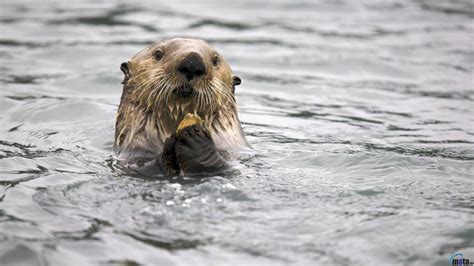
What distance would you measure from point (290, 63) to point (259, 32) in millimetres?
1955

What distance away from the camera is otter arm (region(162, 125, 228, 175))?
18.1 feet

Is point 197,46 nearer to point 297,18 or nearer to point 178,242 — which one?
point 178,242

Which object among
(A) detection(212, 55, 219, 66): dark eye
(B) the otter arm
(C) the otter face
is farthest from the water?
(A) detection(212, 55, 219, 66): dark eye

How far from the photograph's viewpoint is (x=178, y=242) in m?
4.57

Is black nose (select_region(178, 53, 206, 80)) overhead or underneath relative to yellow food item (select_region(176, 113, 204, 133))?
overhead

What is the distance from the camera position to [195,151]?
5.52 meters

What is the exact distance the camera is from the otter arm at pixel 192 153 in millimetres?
5508

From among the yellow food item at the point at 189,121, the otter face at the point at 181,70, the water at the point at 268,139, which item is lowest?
the water at the point at 268,139

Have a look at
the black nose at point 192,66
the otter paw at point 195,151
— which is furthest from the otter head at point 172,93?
the otter paw at point 195,151

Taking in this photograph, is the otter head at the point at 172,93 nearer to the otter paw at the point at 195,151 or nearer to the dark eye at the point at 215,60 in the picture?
the dark eye at the point at 215,60

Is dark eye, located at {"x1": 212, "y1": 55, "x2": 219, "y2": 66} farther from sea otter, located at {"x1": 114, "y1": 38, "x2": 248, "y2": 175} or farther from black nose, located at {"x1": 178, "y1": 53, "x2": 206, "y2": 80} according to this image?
black nose, located at {"x1": 178, "y1": 53, "x2": 206, "y2": 80}

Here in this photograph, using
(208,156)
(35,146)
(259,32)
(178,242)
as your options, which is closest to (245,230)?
(178,242)

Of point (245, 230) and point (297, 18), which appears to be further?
point (297, 18)

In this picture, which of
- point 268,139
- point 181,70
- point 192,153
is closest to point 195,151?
point 192,153
